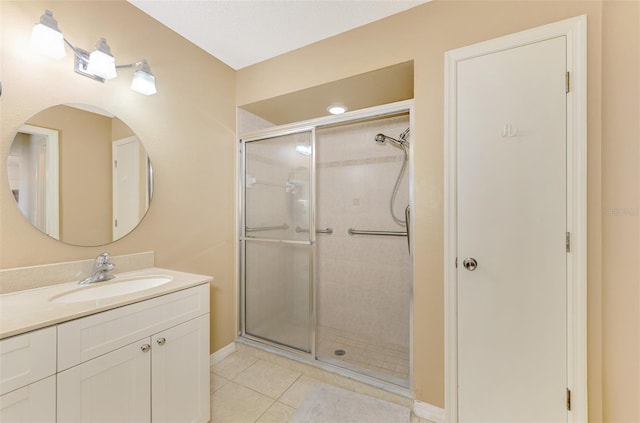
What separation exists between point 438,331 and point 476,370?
10.3 inches

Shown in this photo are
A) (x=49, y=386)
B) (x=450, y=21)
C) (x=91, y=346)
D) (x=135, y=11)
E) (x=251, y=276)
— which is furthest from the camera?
(x=251, y=276)

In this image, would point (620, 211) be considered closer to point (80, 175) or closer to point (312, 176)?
point (312, 176)

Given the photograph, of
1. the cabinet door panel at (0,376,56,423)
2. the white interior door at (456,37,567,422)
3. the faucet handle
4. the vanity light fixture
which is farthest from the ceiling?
the cabinet door panel at (0,376,56,423)

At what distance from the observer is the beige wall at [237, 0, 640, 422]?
1118 mm

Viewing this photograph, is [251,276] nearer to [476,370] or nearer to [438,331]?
[438,331]

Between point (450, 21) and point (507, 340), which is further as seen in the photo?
point (450, 21)

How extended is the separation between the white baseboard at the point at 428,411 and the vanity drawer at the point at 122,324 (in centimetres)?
143

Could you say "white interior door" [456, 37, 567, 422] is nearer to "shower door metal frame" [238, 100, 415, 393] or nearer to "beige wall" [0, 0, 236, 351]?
"shower door metal frame" [238, 100, 415, 393]

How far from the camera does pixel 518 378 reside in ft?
4.60

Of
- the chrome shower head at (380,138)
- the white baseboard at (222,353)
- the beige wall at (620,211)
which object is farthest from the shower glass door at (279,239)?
the beige wall at (620,211)

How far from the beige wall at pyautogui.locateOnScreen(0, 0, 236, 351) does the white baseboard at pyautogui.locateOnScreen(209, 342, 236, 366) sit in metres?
0.06

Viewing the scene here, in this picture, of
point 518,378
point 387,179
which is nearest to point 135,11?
point 387,179

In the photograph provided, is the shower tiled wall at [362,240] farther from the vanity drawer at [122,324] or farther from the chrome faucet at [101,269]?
the chrome faucet at [101,269]

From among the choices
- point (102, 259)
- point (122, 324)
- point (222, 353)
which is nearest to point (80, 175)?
point (102, 259)
